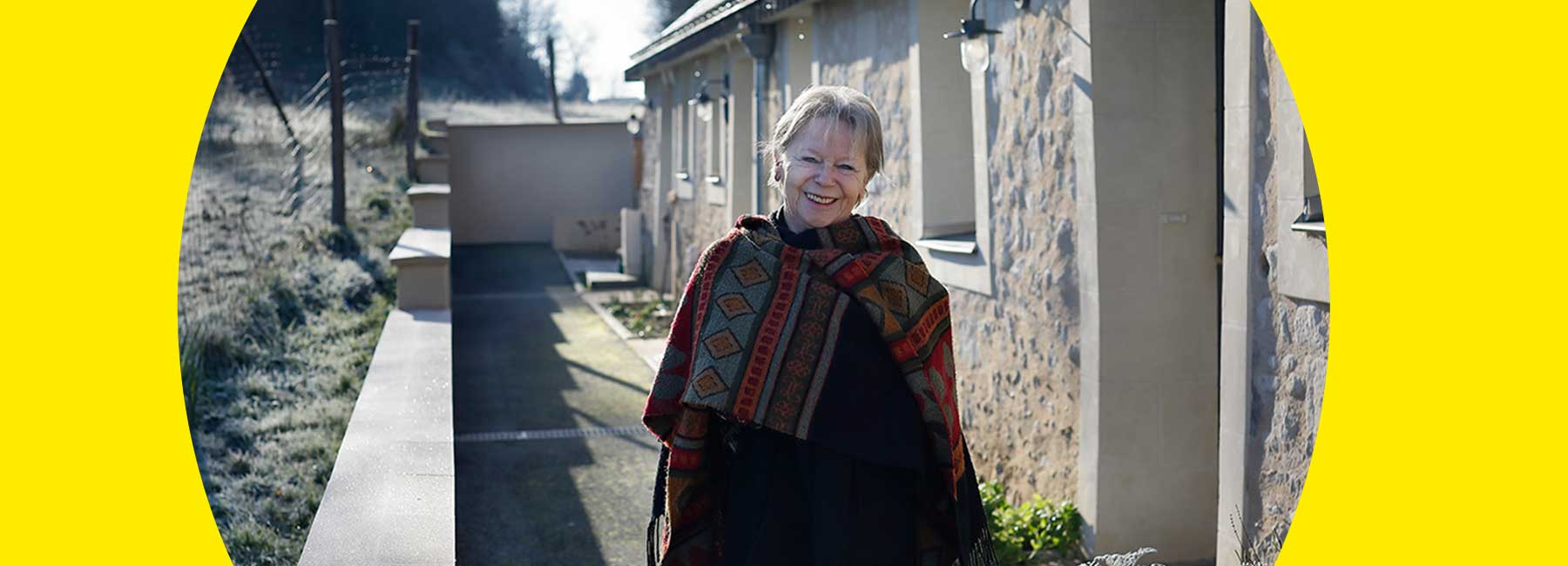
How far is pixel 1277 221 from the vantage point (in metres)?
4.38

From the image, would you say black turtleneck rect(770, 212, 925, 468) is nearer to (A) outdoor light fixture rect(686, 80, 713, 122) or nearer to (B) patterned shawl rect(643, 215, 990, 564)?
(B) patterned shawl rect(643, 215, 990, 564)

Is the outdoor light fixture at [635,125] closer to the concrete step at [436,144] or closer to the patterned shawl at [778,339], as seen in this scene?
the concrete step at [436,144]

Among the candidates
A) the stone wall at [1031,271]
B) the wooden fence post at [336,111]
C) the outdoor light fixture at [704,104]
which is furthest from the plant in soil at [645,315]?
the stone wall at [1031,271]

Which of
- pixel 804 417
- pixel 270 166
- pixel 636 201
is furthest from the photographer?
pixel 636 201

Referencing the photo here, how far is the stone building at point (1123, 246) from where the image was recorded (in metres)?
4.46

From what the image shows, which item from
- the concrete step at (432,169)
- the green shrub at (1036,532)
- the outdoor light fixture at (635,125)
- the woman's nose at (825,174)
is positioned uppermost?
the outdoor light fixture at (635,125)

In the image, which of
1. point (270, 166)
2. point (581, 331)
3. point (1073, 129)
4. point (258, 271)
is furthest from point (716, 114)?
point (1073, 129)

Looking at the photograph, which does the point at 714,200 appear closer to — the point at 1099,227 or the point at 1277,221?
the point at 1099,227

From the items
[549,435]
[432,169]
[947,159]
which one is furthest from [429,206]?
[432,169]

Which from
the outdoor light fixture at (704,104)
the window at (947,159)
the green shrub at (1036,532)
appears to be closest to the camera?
the green shrub at (1036,532)

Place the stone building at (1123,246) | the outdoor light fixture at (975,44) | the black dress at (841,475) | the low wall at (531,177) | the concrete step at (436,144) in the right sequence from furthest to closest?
the low wall at (531,177) < the concrete step at (436,144) < the outdoor light fixture at (975,44) < the stone building at (1123,246) < the black dress at (841,475)

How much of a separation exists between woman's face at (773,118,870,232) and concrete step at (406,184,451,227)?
30.3ft

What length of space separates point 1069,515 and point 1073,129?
5.52 ft

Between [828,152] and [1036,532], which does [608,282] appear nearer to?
[1036,532]
